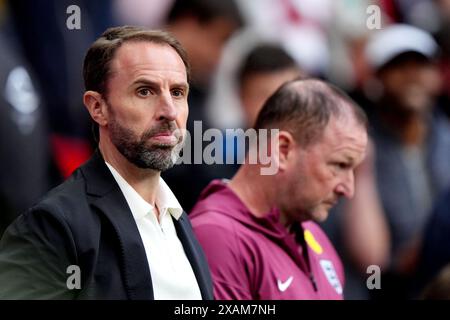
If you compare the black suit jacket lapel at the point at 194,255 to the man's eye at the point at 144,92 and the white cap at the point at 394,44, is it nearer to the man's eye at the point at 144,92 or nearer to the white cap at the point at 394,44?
the man's eye at the point at 144,92

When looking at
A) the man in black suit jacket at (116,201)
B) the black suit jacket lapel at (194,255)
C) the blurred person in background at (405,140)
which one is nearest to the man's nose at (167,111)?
the man in black suit jacket at (116,201)

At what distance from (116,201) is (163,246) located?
0.57 feet

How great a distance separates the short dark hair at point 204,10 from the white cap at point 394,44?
853mm

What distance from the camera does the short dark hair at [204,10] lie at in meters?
4.86

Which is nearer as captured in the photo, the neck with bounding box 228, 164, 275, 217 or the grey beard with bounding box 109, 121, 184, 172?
the grey beard with bounding box 109, 121, 184, 172

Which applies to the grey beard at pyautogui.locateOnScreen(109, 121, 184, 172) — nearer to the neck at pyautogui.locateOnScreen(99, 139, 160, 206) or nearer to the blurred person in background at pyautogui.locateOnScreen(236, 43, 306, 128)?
the neck at pyautogui.locateOnScreen(99, 139, 160, 206)

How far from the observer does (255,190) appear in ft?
11.9

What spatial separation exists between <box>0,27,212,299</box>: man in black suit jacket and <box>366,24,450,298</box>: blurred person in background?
2633 mm

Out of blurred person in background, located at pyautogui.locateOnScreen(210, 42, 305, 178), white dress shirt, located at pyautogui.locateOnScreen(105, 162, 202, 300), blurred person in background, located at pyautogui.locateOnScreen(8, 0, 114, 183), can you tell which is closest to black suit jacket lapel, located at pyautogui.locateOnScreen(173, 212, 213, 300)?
white dress shirt, located at pyautogui.locateOnScreen(105, 162, 202, 300)

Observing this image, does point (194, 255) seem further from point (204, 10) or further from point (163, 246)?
point (204, 10)

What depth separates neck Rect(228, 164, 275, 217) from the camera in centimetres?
361

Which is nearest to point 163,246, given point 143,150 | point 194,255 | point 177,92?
point 194,255

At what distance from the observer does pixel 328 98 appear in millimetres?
3656

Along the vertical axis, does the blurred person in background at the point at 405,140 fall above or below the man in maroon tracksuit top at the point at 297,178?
above
